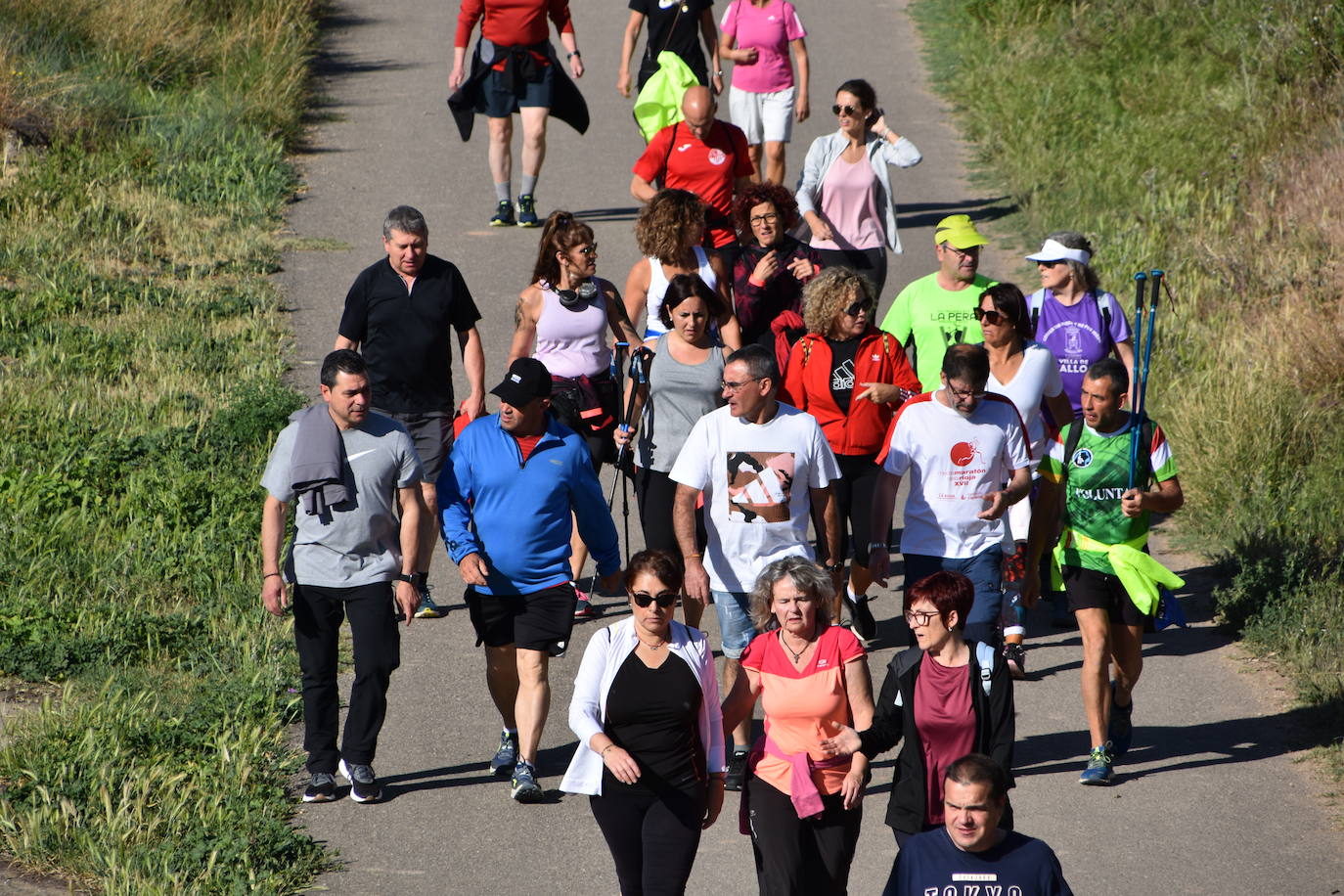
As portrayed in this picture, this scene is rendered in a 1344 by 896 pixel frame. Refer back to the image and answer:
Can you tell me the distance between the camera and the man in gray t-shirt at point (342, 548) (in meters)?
7.29

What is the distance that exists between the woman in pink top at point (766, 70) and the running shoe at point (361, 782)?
7.78 metres

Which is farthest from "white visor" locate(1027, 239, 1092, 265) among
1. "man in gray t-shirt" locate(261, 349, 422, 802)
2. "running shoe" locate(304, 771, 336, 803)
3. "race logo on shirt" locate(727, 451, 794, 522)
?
"running shoe" locate(304, 771, 336, 803)

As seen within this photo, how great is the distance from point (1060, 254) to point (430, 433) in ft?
11.4

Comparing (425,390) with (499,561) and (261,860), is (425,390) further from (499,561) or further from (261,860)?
(261,860)

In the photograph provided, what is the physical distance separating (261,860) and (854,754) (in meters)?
2.60

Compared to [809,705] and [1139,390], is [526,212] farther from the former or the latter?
[809,705]

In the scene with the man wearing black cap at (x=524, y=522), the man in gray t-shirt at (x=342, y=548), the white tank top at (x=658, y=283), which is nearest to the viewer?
the man in gray t-shirt at (x=342, y=548)

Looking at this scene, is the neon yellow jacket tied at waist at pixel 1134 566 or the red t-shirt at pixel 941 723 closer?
Result: the red t-shirt at pixel 941 723

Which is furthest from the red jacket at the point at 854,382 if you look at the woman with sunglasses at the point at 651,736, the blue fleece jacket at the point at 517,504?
the woman with sunglasses at the point at 651,736

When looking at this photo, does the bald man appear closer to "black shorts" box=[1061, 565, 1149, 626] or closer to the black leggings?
"black shorts" box=[1061, 565, 1149, 626]

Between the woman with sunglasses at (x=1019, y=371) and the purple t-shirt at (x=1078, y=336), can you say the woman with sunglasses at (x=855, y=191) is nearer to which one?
the purple t-shirt at (x=1078, y=336)

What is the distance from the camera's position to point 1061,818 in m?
7.56

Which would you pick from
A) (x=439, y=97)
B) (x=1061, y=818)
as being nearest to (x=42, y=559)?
(x=1061, y=818)

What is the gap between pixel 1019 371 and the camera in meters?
8.52
